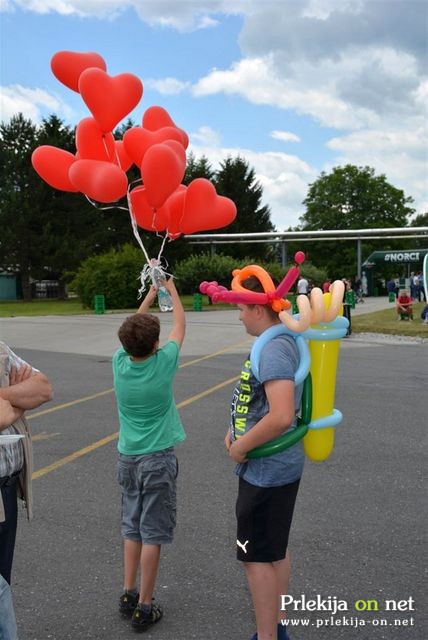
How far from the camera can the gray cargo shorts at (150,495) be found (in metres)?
3.09

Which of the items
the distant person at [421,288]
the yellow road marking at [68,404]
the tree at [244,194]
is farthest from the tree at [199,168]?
the yellow road marking at [68,404]

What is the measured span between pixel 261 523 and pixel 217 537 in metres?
1.53

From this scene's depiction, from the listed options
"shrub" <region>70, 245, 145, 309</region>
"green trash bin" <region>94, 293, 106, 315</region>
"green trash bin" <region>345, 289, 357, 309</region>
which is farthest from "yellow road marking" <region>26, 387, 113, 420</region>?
"shrub" <region>70, 245, 145, 309</region>

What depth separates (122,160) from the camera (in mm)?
4055

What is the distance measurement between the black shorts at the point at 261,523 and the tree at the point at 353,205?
5924 centimetres

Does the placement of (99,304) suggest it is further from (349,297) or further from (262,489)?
(262,489)

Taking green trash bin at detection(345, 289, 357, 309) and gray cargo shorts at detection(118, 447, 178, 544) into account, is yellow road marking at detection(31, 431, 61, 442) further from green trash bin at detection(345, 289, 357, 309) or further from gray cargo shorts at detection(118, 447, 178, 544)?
green trash bin at detection(345, 289, 357, 309)

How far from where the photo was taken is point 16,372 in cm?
270

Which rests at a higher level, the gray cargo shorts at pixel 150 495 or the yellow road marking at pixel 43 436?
the gray cargo shorts at pixel 150 495

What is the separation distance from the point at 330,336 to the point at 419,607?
1540 mm

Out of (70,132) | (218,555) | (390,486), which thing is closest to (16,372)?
(218,555)

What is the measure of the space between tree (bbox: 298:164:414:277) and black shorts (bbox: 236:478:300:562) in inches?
2332

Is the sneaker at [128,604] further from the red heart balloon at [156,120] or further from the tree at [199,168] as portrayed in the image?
the tree at [199,168]

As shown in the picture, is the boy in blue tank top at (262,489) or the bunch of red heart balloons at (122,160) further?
the bunch of red heart balloons at (122,160)
